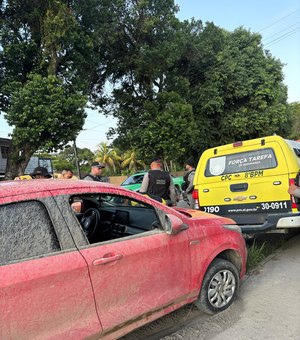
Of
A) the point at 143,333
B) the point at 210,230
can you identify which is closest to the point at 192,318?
the point at 143,333

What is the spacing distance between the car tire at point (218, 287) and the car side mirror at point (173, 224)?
72cm

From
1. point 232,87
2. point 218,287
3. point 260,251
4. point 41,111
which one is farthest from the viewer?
point 232,87

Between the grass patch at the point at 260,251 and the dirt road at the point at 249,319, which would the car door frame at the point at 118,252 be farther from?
the grass patch at the point at 260,251

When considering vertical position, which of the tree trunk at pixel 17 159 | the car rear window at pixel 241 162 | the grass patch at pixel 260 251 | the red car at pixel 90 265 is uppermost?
the tree trunk at pixel 17 159

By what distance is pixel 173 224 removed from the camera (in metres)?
3.00

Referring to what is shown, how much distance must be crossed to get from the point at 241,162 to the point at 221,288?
252 cm

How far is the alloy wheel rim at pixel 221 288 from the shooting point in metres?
3.48

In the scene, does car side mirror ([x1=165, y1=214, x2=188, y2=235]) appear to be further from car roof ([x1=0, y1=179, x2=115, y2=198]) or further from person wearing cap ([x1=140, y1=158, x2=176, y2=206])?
person wearing cap ([x1=140, y1=158, x2=176, y2=206])

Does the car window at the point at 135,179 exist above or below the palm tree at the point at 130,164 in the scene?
below

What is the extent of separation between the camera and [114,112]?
2097cm

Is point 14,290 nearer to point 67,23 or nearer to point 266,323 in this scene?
point 266,323

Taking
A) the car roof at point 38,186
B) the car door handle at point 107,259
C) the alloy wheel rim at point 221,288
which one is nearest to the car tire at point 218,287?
the alloy wheel rim at point 221,288

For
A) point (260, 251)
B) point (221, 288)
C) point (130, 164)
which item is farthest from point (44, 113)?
point (130, 164)

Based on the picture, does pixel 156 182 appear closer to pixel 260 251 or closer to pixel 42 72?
pixel 260 251
